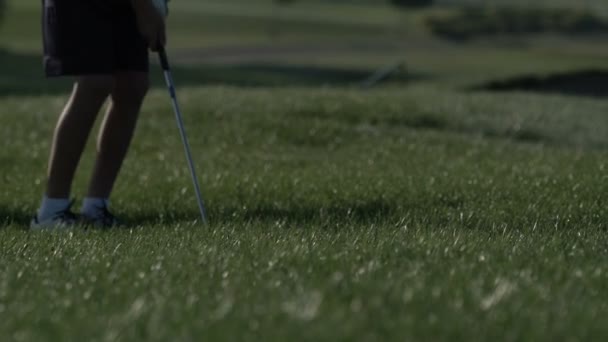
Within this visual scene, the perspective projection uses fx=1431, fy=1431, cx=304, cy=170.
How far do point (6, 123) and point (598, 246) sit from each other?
34.2 feet

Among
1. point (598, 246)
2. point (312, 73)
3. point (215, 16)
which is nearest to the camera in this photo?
point (598, 246)

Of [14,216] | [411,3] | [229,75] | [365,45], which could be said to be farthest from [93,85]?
[411,3]

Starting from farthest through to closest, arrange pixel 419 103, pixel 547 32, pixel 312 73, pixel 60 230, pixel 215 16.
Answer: pixel 215 16
pixel 547 32
pixel 312 73
pixel 419 103
pixel 60 230

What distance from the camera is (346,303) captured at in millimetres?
4598

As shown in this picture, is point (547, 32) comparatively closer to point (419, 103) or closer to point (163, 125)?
point (419, 103)

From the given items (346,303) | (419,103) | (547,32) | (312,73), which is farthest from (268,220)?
(547,32)

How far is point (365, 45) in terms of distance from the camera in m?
62.7

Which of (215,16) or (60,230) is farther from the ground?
(60,230)

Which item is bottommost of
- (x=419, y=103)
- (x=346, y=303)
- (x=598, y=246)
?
(x=419, y=103)

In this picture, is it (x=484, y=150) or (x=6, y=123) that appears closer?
(x=484, y=150)

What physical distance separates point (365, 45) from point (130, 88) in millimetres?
54407

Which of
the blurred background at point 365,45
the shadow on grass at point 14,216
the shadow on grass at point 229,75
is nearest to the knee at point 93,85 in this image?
the shadow on grass at point 14,216

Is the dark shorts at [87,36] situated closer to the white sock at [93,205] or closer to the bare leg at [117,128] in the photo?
the bare leg at [117,128]

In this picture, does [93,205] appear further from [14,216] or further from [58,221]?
[14,216]
